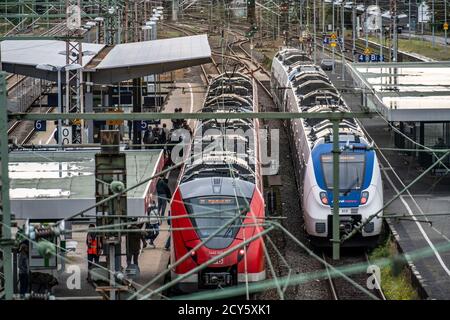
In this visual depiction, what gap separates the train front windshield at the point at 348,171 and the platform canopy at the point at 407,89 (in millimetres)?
4694

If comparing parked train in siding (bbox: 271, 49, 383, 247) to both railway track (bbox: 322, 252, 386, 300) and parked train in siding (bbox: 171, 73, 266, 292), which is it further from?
parked train in siding (bbox: 171, 73, 266, 292)

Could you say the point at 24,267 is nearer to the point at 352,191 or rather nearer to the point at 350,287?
the point at 350,287

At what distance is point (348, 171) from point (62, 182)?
5.53 m

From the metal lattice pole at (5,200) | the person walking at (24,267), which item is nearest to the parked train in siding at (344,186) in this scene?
the person walking at (24,267)

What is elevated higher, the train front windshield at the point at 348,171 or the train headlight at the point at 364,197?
the train front windshield at the point at 348,171

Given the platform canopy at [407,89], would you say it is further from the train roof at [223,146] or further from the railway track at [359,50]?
the railway track at [359,50]

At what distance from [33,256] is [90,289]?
59.2 inches

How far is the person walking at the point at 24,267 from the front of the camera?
17.8 m

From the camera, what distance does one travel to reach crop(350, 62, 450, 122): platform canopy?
26797 mm

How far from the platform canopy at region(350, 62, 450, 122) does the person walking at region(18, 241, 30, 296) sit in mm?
10778

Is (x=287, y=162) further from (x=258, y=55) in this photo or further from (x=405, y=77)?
(x=258, y=55)

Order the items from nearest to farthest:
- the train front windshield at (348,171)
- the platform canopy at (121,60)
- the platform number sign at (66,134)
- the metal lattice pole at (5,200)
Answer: the metal lattice pole at (5,200) → the train front windshield at (348,171) → the platform number sign at (66,134) → the platform canopy at (121,60)

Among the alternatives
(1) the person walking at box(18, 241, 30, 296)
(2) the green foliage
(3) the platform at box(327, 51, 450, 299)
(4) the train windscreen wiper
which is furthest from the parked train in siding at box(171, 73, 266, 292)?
(3) the platform at box(327, 51, 450, 299)

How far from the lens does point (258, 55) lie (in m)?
59.9
